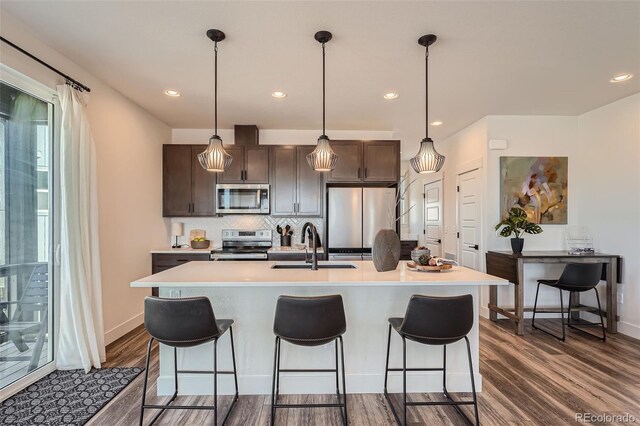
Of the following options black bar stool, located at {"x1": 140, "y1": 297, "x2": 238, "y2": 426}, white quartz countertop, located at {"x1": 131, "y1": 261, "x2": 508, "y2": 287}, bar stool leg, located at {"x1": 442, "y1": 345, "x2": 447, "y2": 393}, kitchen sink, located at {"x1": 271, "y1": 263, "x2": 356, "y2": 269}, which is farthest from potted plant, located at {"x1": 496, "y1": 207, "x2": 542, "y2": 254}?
black bar stool, located at {"x1": 140, "y1": 297, "x2": 238, "y2": 426}

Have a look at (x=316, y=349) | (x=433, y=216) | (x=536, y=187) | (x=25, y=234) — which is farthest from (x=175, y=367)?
(x=433, y=216)

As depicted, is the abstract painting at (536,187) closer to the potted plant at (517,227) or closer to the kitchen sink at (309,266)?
the potted plant at (517,227)

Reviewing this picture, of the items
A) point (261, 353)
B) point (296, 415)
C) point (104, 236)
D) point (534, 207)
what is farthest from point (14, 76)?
point (534, 207)

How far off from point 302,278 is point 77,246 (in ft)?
6.43

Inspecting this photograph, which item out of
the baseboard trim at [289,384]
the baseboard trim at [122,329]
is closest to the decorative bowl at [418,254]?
the baseboard trim at [289,384]

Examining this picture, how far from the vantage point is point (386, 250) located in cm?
237

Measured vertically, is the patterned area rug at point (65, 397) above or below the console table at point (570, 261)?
below

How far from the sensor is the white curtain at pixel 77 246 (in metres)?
2.53

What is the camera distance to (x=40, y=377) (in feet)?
8.10

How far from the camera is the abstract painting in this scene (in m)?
4.09

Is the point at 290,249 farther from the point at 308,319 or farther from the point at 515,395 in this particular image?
the point at 515,395

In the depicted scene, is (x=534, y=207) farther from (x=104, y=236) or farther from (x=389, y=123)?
(x=104, y=236)

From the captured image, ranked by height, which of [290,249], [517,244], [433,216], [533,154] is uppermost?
[533,154]

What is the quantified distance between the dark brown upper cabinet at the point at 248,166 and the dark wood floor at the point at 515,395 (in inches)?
91.2
